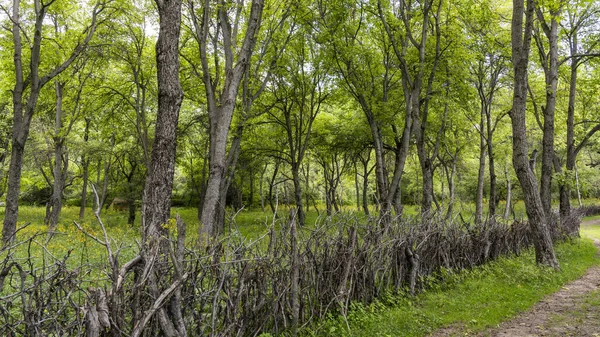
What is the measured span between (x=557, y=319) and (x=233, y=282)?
5386mm

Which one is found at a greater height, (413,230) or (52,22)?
(52,22)

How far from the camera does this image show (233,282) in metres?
4.00

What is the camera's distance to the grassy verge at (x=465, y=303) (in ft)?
17.1

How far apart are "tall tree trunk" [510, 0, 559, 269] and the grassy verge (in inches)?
23.1

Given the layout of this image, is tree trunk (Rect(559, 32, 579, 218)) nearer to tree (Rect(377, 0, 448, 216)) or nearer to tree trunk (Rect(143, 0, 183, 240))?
tree (Rect(377, 0, 448, 216))

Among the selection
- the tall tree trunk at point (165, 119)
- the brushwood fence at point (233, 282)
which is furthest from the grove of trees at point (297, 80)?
the brushwood fence at point (233, 282)

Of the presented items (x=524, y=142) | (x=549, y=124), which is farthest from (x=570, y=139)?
(x=524, y=142)

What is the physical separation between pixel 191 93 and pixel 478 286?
43.2 feet

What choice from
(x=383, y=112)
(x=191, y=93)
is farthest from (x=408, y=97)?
(x=191, y=93)

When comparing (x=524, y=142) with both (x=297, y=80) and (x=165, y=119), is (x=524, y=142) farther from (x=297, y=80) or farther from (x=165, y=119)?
(x=297, y=80)

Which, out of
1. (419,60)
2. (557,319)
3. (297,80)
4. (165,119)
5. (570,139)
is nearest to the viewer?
(165,119)

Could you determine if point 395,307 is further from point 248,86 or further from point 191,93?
point 191,93

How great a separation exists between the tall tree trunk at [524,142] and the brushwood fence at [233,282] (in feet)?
8.10

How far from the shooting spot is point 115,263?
2.67 metres
